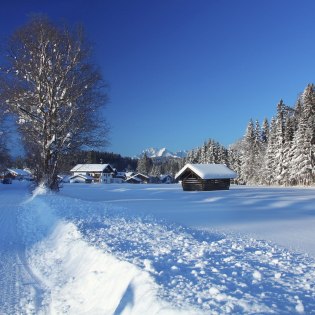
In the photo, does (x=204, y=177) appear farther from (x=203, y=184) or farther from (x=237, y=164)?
(x=237, y=164)

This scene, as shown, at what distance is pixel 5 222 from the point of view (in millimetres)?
13375

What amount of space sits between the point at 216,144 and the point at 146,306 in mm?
96830

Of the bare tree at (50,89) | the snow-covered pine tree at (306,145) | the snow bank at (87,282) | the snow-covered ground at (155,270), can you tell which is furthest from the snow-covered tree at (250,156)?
the snow bank at (87,282)

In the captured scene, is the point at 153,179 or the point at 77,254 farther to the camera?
the point at 153,179

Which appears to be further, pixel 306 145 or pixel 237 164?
pixel 237 164

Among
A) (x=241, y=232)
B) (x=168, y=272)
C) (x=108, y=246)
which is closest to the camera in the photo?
(x=168, y=272)

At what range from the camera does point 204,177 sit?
133ft

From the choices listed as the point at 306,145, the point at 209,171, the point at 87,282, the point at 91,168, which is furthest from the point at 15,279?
the point at 91,168

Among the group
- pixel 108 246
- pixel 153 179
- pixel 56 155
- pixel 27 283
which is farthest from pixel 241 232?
pixel 153 179

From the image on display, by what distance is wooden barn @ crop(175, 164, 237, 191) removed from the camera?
135 ft

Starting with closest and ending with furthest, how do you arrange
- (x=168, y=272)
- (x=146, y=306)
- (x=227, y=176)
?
(x=146, y=306), (x=168, y=272), (x=227, y=176)

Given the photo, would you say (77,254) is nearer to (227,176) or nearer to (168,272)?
(168,272)

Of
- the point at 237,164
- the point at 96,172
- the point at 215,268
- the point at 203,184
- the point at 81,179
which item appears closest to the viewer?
the point at 215,268

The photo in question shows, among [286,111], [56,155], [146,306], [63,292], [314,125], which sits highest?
[286,111]
